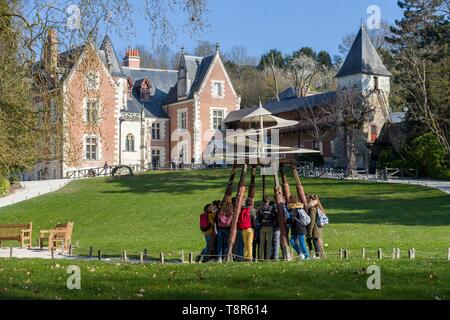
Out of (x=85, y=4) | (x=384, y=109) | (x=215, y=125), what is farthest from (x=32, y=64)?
(x=215, y=125)

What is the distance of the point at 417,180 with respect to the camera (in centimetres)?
4512

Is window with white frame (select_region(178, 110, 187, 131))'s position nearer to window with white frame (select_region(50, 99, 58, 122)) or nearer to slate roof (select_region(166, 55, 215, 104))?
slate roof (select_region(166, 55, 215, 104))

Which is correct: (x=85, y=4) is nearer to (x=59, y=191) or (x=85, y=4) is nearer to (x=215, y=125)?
(x=59, y=191)

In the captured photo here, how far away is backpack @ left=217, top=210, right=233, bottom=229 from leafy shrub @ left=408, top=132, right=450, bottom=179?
3190 centimetres

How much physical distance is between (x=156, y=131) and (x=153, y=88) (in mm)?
5541

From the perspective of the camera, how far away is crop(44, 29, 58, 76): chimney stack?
41.2 feet

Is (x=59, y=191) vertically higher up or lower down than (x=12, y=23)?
lower down

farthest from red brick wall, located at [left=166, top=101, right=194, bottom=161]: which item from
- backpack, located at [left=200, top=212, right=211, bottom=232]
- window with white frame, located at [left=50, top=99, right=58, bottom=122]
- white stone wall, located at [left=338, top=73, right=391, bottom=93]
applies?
window with white frame, located at [left=50, top=99, right=58, bottom=122]

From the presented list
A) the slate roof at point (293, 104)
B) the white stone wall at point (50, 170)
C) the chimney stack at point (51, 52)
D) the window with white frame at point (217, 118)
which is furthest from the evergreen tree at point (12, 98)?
the window with white frame at point (217, 118)

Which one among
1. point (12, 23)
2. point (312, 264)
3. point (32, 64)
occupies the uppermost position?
point (12, 23)

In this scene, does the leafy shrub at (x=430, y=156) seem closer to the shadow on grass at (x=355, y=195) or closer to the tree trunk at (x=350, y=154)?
the tree trunk at (x=350, y=154)

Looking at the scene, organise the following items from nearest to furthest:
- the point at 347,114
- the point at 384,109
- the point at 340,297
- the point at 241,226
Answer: the point at 340,297 → the point at 241,226 → the point at 347,114 → the point at 384,109

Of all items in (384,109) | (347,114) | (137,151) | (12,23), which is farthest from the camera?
(137,151)

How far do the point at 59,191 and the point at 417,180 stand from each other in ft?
76.8
